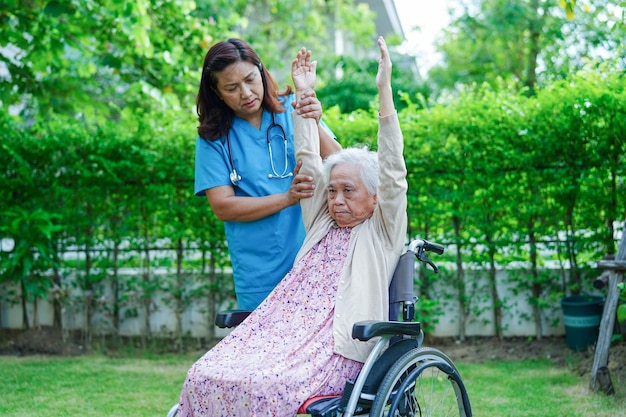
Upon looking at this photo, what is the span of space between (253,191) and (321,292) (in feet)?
1.55

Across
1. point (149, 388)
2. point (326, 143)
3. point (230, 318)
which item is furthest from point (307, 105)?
point (149, 388)

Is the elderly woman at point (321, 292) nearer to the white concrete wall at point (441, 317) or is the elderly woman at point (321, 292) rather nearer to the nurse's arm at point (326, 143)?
the nurse's arm at point (326, 143)

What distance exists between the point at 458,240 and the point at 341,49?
10795mm

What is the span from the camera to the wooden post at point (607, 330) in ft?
13.2

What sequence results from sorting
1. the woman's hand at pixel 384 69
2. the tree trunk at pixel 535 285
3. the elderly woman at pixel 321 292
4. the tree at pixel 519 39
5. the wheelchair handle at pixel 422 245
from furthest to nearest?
1. the tree at pixel 519 39
2. the tree trunk at pixel 535 285
3. the wheelchair handle at pixel 422 245
4. the woman's hand at pixel 384 69
5. the elderly woman at pixel 321 292

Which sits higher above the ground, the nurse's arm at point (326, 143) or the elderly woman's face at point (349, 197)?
the nurse's arm at point (326, 143)

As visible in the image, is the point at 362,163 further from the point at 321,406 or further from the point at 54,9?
the point at 54,9

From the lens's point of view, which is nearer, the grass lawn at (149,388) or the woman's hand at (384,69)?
the woman's hand at (384,69)

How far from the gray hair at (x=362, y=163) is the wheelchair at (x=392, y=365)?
0.26 m

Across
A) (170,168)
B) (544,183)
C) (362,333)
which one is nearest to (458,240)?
(544,183)

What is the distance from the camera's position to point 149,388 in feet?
14.9

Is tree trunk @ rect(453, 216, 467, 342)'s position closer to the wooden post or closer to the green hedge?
the green hedge

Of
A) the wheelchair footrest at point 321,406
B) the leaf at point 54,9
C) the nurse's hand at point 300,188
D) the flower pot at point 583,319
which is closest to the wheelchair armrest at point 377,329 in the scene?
the wheelchair footrest at point 321,406

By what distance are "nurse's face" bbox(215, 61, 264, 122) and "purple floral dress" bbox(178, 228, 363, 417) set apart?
1.80ft
